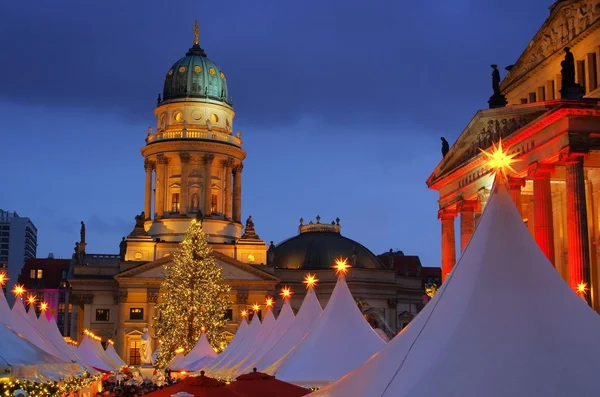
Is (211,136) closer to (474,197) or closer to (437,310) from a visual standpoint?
(474,197)

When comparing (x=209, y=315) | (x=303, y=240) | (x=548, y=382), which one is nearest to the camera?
(x=548, y=382)

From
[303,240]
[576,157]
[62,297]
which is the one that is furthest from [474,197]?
[62,297]

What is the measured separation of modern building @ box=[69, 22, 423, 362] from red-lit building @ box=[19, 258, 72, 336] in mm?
24776

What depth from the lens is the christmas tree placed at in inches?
2889

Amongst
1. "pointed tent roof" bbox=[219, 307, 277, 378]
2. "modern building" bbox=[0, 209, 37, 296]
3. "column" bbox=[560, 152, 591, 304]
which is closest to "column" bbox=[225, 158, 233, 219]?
"pointed tent roof" bbox=[219, 307, 277, 378]

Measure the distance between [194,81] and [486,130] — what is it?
57472mm

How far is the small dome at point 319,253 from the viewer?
326 feet

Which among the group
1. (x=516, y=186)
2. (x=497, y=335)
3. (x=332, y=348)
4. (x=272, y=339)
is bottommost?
(x=332, y=348)

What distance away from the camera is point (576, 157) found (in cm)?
3638

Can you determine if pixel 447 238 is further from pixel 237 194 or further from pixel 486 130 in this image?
pixel 237 194

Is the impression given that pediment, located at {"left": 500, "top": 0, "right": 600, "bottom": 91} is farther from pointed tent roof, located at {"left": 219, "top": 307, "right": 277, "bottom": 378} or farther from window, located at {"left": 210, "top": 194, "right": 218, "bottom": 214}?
window, located at {"left": 210, "top": 194, "right": 218, "bottom": 214}

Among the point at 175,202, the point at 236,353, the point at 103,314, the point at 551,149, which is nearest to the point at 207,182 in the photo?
the point at 175,202

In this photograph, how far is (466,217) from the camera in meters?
49.1

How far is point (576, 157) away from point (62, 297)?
93.9 meters
